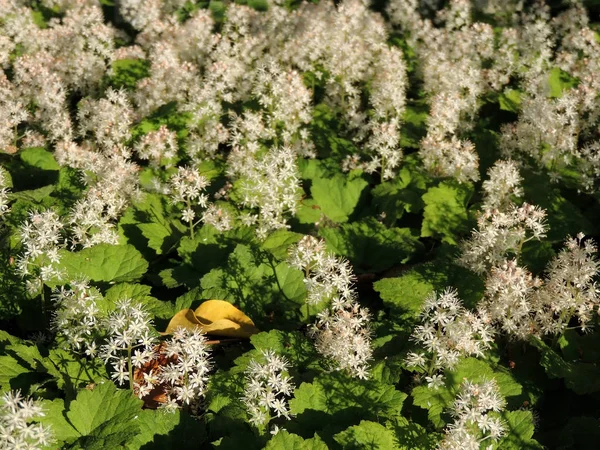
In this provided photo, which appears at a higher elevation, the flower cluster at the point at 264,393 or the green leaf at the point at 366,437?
the flower cluster at the point at 264,393

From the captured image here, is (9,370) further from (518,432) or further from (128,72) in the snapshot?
(128,72)

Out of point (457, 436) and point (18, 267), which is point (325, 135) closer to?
point (18, 267)

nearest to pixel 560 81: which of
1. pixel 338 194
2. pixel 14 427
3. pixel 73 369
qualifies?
pixel 338 194

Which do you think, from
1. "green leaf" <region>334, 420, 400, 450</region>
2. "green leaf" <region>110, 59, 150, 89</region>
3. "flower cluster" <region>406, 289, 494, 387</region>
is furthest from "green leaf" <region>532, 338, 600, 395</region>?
"green leaf" <region>110, 59, 150, 89</region>

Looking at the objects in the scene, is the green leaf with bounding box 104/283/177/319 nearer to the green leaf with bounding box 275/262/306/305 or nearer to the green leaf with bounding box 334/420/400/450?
the green leaf with bounding box 275/262/306/305

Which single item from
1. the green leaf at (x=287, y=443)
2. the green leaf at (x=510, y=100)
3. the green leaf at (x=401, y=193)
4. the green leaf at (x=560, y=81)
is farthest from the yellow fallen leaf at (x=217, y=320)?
the green leaf at (x=560, y=81)

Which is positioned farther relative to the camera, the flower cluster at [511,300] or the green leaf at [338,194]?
the green leaf at [338,194]

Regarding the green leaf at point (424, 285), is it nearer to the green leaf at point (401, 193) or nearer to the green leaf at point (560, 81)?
the green leaf at point (401, 193)
